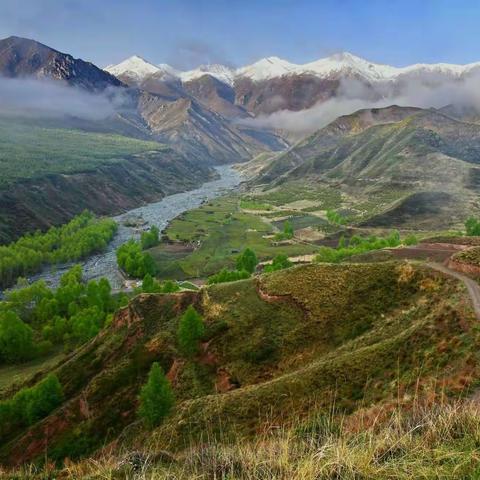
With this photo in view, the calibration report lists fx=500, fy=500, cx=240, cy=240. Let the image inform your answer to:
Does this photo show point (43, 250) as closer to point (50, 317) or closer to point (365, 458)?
point (50, 317)

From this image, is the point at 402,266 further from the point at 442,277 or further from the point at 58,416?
the point at 58,416

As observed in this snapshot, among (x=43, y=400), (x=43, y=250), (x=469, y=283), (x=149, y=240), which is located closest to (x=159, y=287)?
(x=43, y=400)

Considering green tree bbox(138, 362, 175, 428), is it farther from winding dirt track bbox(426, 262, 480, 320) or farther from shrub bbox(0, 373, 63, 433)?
winding dirt track bbox(426, 262, 480, 320)

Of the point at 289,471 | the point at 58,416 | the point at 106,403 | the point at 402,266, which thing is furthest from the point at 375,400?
the point at 58,416

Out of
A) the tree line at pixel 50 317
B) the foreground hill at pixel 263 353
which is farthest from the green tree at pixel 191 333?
the tree line at pixel 50 317

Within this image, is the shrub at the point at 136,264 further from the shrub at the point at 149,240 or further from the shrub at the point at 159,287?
the shrub at the point at 149,240

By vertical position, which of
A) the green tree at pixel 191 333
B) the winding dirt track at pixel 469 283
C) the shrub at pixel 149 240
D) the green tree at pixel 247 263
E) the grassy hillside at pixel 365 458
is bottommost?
the shrub at pixel 149 240
